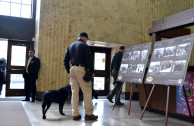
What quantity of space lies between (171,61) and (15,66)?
5138 mm

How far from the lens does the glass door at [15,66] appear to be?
21.6 feet

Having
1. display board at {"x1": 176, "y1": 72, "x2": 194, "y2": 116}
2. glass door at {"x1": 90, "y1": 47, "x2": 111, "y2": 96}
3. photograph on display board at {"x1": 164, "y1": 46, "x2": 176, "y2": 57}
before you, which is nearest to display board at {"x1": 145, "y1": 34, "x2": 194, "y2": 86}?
photograph on display board at {"x1": 164, "y1": 46, "x2": 176, "y2": 57}

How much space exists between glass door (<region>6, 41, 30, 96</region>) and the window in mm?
936

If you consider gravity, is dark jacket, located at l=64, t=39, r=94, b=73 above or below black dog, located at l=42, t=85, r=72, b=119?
above

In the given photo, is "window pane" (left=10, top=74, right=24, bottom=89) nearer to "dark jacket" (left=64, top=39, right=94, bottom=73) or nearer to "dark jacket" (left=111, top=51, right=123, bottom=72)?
"dark jacket" (left=111, top=51, right=123, bottom=72)

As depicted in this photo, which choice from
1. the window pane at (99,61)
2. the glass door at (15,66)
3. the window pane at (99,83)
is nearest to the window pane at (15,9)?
the glass door at (15,66)

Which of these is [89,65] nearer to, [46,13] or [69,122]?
[69,122]

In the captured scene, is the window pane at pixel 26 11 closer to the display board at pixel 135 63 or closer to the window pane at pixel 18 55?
the window pane at pixel 18 55

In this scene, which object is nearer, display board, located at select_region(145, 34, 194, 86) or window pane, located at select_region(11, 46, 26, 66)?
display board, located at select_region(145, 34, 194, 86)

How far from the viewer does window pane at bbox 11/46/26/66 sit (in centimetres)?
670

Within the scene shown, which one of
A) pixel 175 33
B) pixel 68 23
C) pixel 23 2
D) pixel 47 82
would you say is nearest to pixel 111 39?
pixel 68 23

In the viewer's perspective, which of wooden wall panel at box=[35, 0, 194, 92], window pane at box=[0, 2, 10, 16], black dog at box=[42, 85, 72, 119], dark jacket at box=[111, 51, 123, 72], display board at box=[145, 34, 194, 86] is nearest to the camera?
display board at box=[145, 34, 194, 86]

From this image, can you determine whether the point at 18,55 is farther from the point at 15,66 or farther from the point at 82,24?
the point at 82,24

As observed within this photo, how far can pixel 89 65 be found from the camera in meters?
3.54
